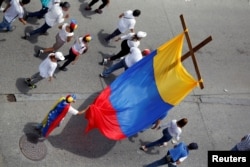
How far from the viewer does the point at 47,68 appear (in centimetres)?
1080

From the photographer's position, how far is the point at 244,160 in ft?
35.1

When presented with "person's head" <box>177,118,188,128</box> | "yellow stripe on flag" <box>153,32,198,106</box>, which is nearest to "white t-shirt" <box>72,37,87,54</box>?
"yellow stripe on flag" <box>153,32,198,106</box>

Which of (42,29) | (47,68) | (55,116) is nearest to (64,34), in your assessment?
(42,29)

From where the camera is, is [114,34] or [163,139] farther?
[114,34]

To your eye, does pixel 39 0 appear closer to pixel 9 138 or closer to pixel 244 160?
pixel 9 138

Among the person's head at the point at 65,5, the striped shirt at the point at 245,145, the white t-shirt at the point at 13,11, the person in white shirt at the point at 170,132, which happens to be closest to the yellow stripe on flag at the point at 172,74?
the person in white shirt at the point at 170,132

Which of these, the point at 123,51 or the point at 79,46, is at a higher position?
the point at 79,46

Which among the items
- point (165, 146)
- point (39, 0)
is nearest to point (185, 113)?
point (165, 146)

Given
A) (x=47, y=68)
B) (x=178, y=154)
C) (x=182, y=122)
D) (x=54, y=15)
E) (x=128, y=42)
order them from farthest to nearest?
1. (x=128, y=42)
2. (x=54, y=15)
3. (x=47, y=68)
4. (x=182, y=122)
5. (x=178, y=154)

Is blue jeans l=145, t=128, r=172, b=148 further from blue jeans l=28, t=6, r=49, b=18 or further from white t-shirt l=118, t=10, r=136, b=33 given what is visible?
blue jeans l=28, t=6, r=49, b=18

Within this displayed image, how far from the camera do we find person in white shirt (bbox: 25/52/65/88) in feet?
34.8

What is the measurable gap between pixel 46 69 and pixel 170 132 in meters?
3.23

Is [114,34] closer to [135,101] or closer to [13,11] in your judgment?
[13,11]

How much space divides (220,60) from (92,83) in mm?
4367
